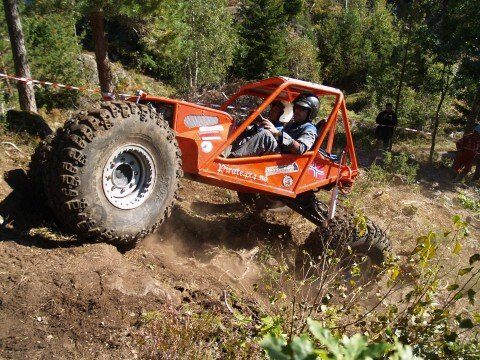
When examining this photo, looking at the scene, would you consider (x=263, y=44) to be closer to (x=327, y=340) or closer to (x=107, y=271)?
(x=107, y=271)

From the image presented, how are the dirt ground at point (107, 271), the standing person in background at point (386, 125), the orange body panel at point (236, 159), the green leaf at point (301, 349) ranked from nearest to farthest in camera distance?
the green leaf at point (301, 349)
the dirt ground at point (107, 271)
the orange body panel at point (236, 159)
the standing person in background at point (386, 125)

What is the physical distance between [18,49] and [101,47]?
70.5 inches

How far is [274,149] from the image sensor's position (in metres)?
5.10

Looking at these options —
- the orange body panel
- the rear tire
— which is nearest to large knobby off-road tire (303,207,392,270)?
the rear tire

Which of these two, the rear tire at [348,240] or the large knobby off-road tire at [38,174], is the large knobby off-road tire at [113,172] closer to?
the large knobby off-road tire at [38,174]

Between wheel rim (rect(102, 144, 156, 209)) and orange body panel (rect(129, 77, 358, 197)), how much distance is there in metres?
0.65

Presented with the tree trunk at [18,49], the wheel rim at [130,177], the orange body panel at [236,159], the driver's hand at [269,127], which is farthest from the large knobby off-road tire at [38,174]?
the tree trunk at [18,49]

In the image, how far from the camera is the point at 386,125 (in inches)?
537

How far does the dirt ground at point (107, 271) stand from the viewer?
9.05 ft

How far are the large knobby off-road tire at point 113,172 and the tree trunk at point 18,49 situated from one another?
570 centimetres

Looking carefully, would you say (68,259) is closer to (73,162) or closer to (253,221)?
(73,162)

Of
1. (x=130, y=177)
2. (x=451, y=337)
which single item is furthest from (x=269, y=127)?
(x=451, y=337)

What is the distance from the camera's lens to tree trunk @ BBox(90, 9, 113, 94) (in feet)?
31.2

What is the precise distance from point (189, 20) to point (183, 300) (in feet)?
60.2
